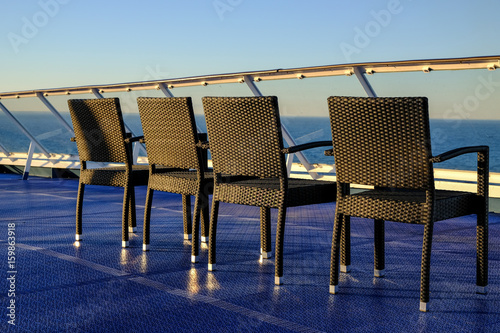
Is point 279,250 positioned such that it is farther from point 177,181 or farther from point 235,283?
point 177,181

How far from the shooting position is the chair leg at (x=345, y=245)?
3201 millimetres

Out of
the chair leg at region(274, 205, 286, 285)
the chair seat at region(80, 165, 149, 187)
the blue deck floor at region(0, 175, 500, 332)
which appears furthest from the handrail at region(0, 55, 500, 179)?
the chair leg at region(274, 205, 286, 285)

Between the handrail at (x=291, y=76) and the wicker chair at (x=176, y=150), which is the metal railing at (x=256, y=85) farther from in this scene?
the wicker chair at (x=176, y=150)

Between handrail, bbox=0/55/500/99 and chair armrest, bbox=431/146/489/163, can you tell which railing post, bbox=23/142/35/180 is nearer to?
handrail, bbox=0/55/500/99

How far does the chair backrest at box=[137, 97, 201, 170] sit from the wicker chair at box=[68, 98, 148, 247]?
169mm

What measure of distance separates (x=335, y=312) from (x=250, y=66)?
28671 mm

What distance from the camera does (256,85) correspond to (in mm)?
5863

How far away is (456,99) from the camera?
120 feet

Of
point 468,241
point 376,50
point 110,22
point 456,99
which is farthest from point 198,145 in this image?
point 456,99

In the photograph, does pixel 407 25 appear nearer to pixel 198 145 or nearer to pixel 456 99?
pixel 456 99

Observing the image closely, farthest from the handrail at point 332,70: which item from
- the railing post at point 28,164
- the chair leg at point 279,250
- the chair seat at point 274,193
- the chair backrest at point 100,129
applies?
the chair leg at point 279,250

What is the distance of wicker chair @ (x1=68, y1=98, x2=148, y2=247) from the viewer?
152 inches

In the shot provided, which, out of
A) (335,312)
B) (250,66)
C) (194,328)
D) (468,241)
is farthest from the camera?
(250,66)

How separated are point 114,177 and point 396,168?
76.6 inches
